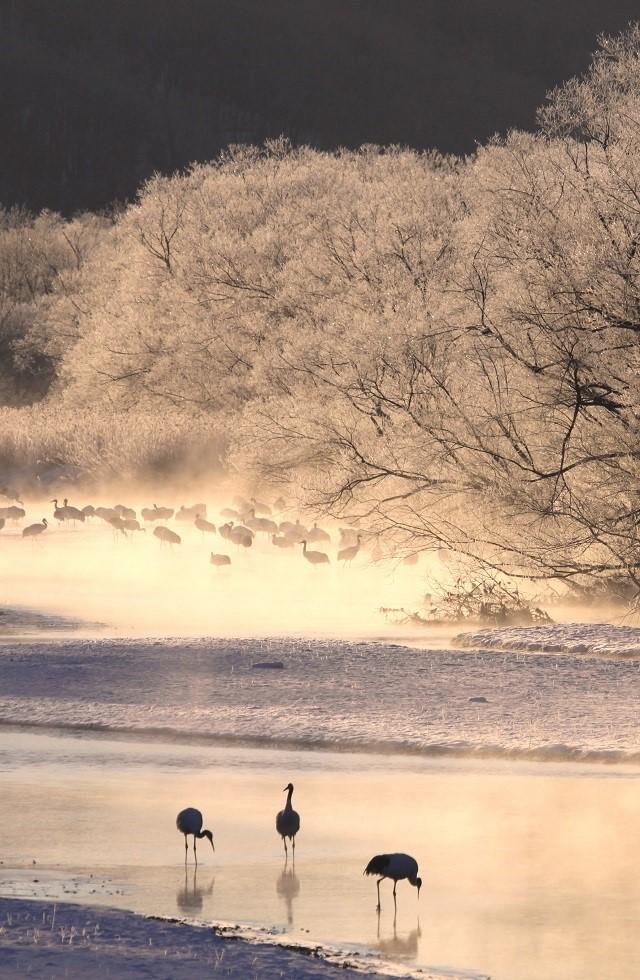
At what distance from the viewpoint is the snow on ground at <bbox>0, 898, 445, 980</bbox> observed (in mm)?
6941

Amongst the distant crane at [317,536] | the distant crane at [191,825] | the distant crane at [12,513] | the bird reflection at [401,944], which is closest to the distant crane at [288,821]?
the distant crane at [191,825]

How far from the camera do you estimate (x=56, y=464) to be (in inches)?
1651

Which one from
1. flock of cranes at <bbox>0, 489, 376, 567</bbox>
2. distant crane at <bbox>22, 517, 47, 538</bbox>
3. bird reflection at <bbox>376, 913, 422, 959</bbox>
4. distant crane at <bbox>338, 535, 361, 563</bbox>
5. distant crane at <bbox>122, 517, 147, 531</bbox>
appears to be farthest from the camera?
distant crane at <bbox>122, 517, 147, 531</bbox>

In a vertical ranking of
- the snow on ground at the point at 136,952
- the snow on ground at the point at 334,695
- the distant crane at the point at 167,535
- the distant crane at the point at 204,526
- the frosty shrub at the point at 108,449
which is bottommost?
the snow on ground at the point at 136,952

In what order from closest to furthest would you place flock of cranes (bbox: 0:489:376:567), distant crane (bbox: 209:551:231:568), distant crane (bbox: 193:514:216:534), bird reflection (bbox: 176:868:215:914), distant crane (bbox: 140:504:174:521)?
bird reflection (bbox: 176:868:215:914), distant crane (bbox: 209:551:231:568), flock of cranes (bbox: 0:489:376:567), distant crane (bbox: 193:514:216:534), distant crane (bbox: 140:504:174:521)

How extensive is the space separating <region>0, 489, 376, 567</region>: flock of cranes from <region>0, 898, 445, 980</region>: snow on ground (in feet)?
53.1

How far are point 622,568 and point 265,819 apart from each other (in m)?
11.1

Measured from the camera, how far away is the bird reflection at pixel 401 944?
7338 mm

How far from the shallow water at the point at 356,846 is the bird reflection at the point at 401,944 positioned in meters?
0.01

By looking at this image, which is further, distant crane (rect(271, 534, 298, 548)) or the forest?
distant crane (rect(271, 534, 298, 548))

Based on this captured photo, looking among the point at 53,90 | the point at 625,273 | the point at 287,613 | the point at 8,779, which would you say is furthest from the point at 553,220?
the point at 53,90

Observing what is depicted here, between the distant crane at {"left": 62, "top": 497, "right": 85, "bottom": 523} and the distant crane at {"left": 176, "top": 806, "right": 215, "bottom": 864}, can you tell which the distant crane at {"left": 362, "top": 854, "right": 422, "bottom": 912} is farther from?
the distant crane at {"left": 62, "top": 497, "right": 85, "bottom": 523}

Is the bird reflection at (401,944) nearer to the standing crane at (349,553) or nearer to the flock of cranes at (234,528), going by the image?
the flock of cranes at (234,528)

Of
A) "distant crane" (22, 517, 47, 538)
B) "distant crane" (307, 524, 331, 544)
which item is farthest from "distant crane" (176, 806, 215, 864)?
"distant crane" (22, 517, 47, 538)
